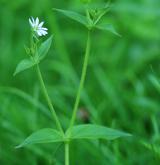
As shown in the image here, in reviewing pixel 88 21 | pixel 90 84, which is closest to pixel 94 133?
pixel 88 21

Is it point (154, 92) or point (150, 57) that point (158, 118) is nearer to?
point (154, 92)

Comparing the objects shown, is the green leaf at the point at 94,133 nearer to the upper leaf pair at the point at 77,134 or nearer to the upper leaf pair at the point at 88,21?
the upper leaf pair at the point at 77,134

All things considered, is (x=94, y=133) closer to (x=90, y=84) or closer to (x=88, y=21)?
(x=88, y=21)

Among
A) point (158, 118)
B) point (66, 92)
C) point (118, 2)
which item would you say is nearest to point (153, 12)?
point (118, 2)

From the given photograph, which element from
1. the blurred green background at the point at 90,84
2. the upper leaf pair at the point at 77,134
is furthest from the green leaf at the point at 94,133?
the blurred green background at the point at 90,84

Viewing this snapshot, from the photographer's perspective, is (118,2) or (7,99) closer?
(7,99)
